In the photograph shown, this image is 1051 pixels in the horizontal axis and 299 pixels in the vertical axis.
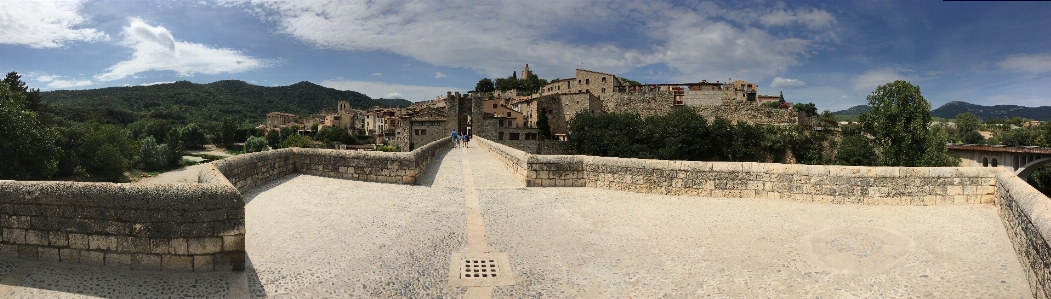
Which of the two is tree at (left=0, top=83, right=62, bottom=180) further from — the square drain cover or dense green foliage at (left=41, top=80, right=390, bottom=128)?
dense green foliage at (left=41, top=80, right=390, bottom=128)

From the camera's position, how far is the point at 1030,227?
504cm

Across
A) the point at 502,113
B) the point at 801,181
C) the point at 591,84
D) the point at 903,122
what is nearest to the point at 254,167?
the point at 801,181

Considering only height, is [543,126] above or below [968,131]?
above

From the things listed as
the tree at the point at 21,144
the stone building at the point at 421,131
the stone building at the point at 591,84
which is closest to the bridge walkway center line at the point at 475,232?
the tree at the point at 21,144

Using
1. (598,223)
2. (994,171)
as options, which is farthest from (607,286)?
(994,171)

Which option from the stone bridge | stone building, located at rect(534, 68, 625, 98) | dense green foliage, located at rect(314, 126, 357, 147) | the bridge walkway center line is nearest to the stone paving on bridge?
the bridge walkway center line

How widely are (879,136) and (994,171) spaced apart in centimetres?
2264

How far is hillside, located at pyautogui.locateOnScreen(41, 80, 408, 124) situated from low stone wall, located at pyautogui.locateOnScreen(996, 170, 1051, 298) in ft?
378

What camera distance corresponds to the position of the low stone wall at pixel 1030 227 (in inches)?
169

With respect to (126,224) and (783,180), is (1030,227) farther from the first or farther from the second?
(126,224)

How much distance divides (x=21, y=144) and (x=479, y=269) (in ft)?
133

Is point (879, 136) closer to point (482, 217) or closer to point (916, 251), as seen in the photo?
point (916, 251)

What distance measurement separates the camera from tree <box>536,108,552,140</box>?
193ft

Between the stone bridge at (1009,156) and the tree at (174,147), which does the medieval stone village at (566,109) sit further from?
the tree at (174,147)
